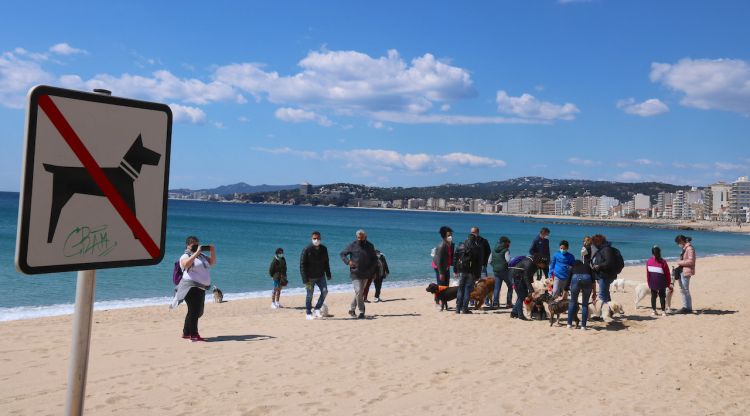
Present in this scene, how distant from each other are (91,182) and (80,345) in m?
0.56

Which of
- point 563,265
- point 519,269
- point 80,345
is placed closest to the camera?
point 80,345

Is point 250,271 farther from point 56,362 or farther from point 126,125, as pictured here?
point 126,125

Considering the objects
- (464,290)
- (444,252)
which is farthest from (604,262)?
(444,252)

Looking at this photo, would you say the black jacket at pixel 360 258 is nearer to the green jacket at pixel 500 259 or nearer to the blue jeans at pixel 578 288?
the green jacket at pixel 500 259

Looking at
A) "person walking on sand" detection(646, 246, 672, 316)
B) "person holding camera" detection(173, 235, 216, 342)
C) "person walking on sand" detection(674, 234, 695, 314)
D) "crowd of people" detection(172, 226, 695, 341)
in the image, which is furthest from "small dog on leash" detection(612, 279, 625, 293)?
"person holding camera" detection(173, 235, 216, 342)

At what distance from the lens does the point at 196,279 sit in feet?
29.4

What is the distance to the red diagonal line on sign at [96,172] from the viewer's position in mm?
1590

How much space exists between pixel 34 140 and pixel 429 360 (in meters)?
7.28

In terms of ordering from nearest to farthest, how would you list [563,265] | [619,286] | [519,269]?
[563,265] → [519,269] → [619,286]

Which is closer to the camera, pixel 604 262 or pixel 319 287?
pixel 604 262

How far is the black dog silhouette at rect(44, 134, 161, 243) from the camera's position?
1.60m

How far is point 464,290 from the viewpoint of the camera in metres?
12.5

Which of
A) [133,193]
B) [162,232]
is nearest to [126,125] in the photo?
[133,193]

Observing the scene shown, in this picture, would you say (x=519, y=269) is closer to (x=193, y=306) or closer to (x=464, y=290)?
(x=464, y=290)
